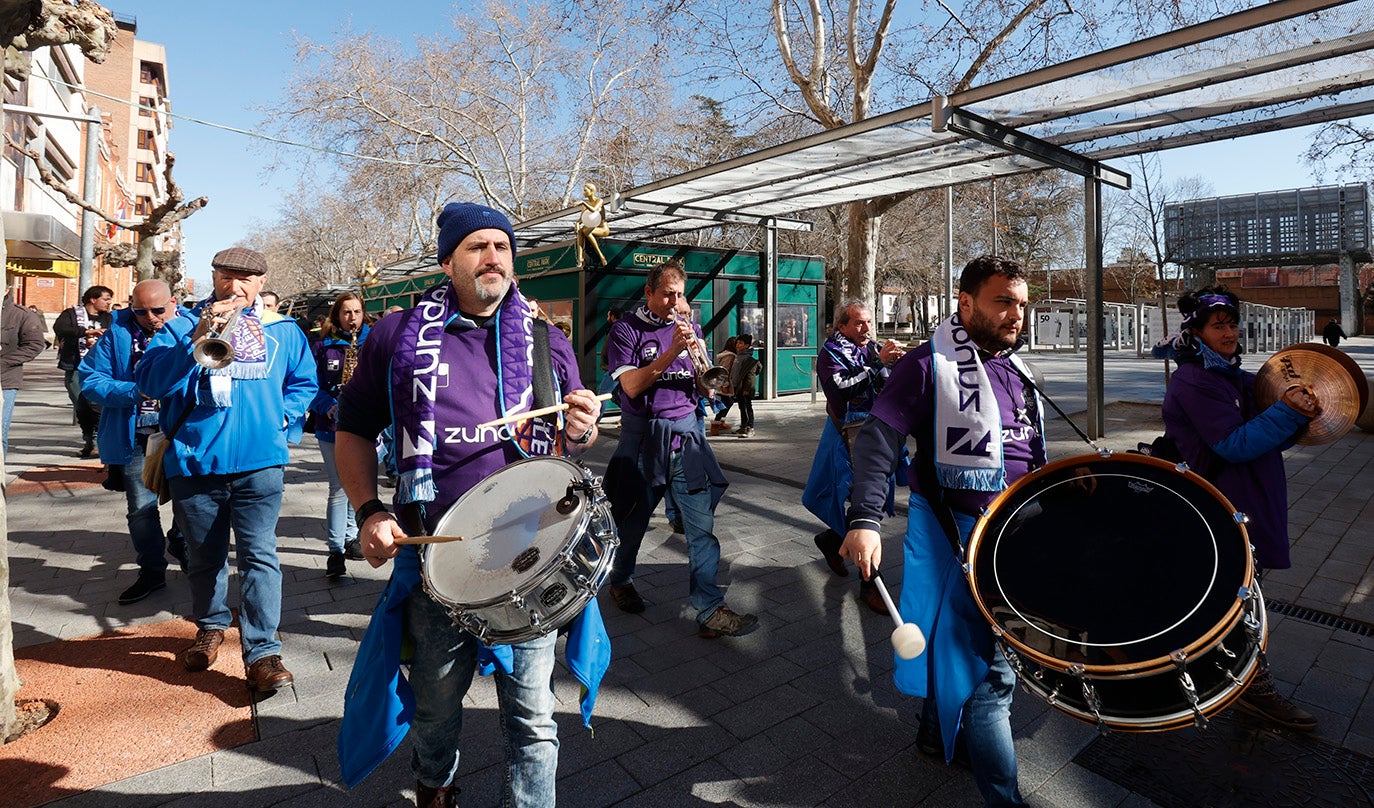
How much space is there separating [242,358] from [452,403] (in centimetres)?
191

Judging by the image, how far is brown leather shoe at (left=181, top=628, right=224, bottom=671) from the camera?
11.5 ft

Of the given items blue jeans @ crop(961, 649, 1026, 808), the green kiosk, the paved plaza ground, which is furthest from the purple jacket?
the green kiosk

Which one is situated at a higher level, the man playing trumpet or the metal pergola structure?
the metal pergola structure

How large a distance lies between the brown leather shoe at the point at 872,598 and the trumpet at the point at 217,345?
3344mm

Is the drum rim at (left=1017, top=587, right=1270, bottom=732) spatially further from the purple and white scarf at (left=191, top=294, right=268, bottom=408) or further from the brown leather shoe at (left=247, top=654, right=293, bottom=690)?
the purple and white scarf at (left=191, top=294, right=268, bottom=408)

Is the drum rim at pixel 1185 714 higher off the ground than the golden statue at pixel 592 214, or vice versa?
the golden statue at pixel 592 214

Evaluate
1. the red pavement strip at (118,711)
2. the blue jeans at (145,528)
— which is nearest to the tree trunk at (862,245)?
the blue jeans at (145,528)

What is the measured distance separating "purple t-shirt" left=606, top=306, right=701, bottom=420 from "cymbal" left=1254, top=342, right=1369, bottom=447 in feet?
8.52

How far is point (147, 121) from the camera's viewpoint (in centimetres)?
6650

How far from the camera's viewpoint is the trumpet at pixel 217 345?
2.97 meters

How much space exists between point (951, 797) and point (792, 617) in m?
1.69

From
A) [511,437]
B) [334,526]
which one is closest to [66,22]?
[334,526]

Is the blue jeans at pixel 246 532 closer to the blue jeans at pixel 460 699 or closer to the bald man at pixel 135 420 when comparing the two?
the bald man at pixel 135 420

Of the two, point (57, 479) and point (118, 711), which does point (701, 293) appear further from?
point (118, 711)
